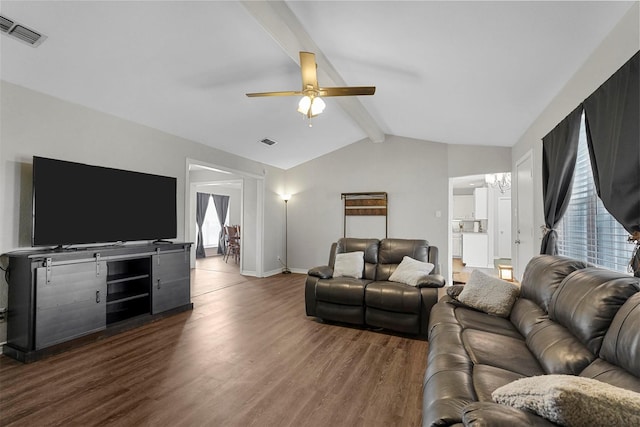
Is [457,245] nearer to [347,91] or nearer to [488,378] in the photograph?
[347,91]

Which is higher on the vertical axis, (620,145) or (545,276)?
(620,145)

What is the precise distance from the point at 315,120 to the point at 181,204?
2509 millimetres

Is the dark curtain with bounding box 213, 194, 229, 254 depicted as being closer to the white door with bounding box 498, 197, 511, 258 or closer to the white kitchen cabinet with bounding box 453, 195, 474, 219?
the white kitchen cabinet with bounding box 453, 195, 474, 219

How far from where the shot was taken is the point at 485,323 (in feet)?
7.34

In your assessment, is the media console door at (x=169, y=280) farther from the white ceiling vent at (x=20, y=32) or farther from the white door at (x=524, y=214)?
the white door at (x=524, y=214)

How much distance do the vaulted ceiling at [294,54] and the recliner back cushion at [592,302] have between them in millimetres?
1571

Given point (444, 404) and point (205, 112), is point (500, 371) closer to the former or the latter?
point (444, 404)

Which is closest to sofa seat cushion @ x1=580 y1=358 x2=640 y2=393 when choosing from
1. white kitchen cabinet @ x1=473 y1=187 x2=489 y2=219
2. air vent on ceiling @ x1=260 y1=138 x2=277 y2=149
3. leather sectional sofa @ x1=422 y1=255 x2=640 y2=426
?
leather sectional sofa @ x1=422 y1=255 x2=640 y2=426

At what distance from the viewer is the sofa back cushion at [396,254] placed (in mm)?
3732

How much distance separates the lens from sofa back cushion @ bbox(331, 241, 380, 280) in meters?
3.85

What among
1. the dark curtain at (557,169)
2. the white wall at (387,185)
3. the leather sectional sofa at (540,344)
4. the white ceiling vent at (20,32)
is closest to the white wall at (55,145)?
the white ceiling vent at (20,32)

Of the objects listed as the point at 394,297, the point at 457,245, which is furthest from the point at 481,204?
the point at 394,297

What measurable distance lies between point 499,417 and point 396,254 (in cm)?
301

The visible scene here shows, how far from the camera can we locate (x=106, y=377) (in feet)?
7.63
